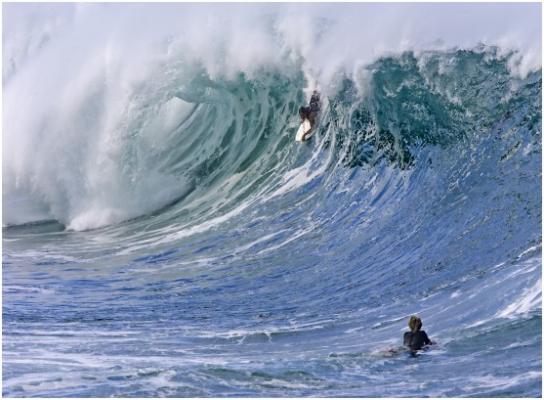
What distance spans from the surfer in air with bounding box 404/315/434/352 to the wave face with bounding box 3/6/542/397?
0.75 feet

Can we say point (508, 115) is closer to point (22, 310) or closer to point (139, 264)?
point (139, 264)

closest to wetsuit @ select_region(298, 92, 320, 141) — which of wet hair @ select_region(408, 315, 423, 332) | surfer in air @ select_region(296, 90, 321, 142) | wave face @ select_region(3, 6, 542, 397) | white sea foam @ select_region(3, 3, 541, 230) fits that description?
surfer in air @ select_region(296, 90, 321, 142)

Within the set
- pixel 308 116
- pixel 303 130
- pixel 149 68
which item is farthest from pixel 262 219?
pixel 149 68

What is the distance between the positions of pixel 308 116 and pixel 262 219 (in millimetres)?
2042

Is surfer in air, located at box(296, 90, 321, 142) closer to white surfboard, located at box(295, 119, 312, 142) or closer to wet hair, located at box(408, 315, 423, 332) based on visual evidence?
white surfboard, located at box(295, 119, 312, 142)

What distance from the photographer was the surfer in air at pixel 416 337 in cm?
987

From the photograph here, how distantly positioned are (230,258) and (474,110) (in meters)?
3.76

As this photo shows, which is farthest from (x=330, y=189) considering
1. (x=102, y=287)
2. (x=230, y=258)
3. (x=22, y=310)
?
(x=22, y=310)

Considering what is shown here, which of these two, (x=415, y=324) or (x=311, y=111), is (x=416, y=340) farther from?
(x=311, y=111)

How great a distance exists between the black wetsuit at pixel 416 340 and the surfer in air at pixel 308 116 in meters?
5.75

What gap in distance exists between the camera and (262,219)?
1407cm

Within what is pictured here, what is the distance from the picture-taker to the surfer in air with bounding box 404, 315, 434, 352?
32.4 ft

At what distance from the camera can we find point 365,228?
43.8ft

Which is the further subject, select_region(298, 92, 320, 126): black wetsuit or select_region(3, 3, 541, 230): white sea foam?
select_region(298, 92, 320, 126): black wetsuit
